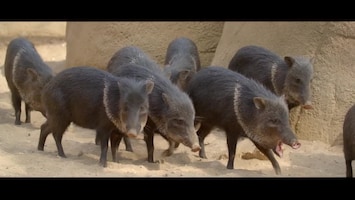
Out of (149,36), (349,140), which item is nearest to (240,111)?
(349,140)

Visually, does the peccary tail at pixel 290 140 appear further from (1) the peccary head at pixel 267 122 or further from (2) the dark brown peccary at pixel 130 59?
(2) the dark brown peccary at pixel 130 59

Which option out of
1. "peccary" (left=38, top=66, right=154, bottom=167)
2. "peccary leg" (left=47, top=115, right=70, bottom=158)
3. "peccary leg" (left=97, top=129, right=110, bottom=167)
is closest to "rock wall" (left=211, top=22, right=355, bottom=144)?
"peccary" (left=38, top=66, right=154, bottom=167)

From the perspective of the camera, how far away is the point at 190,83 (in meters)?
7.68

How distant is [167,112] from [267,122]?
3.44ft

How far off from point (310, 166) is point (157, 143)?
2034 millimetres

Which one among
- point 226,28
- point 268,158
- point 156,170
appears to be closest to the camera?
point 156,170

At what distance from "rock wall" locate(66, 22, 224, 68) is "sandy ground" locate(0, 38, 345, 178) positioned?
Result: 6.66 ft

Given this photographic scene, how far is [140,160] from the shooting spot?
7.28 m

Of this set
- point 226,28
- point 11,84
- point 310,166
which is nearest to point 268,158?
point 310,166

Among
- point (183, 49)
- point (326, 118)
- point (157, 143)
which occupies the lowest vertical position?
point (157, 143)

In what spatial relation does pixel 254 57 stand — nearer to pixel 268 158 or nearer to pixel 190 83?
pixel 190 83

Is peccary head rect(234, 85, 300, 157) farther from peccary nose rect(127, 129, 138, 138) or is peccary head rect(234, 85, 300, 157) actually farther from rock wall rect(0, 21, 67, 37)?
rock wall rect(0, 21, 67, 37)

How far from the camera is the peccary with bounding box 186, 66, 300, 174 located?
22.4ft

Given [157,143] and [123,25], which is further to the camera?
[123,25]
